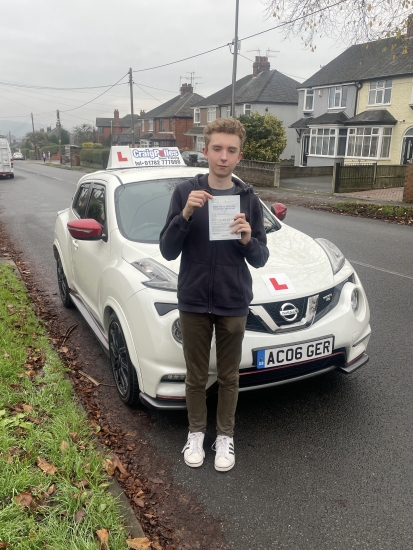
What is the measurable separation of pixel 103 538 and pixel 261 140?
27740 millimetres

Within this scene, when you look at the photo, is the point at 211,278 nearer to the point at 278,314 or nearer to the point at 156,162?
the point at 278,314

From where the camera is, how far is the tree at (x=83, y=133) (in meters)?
88.7

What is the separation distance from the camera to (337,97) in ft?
117

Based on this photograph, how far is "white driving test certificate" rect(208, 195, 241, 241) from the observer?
2461 mm

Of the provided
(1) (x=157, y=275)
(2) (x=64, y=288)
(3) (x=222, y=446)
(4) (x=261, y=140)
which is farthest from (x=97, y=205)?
(4) (x=261, y=140)

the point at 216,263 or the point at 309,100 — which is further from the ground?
the point at 309,100

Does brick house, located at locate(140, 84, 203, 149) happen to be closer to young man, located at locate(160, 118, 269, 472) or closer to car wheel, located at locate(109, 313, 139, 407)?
car wheel, located at locate(109, 313, 139, 407)

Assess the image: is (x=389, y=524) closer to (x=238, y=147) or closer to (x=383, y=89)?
(x=238, y=147)

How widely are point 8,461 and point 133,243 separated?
181 centimetres

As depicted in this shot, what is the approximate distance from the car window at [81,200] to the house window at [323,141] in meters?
32.6

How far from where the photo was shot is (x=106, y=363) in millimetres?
4457

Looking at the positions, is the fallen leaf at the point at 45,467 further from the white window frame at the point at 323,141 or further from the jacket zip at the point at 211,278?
the white window frame at the point at 323,141

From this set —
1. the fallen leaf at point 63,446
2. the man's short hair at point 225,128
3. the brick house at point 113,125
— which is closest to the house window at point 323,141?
the man's short hair at point 225,128

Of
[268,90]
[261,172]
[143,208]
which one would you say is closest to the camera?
[143,208]
